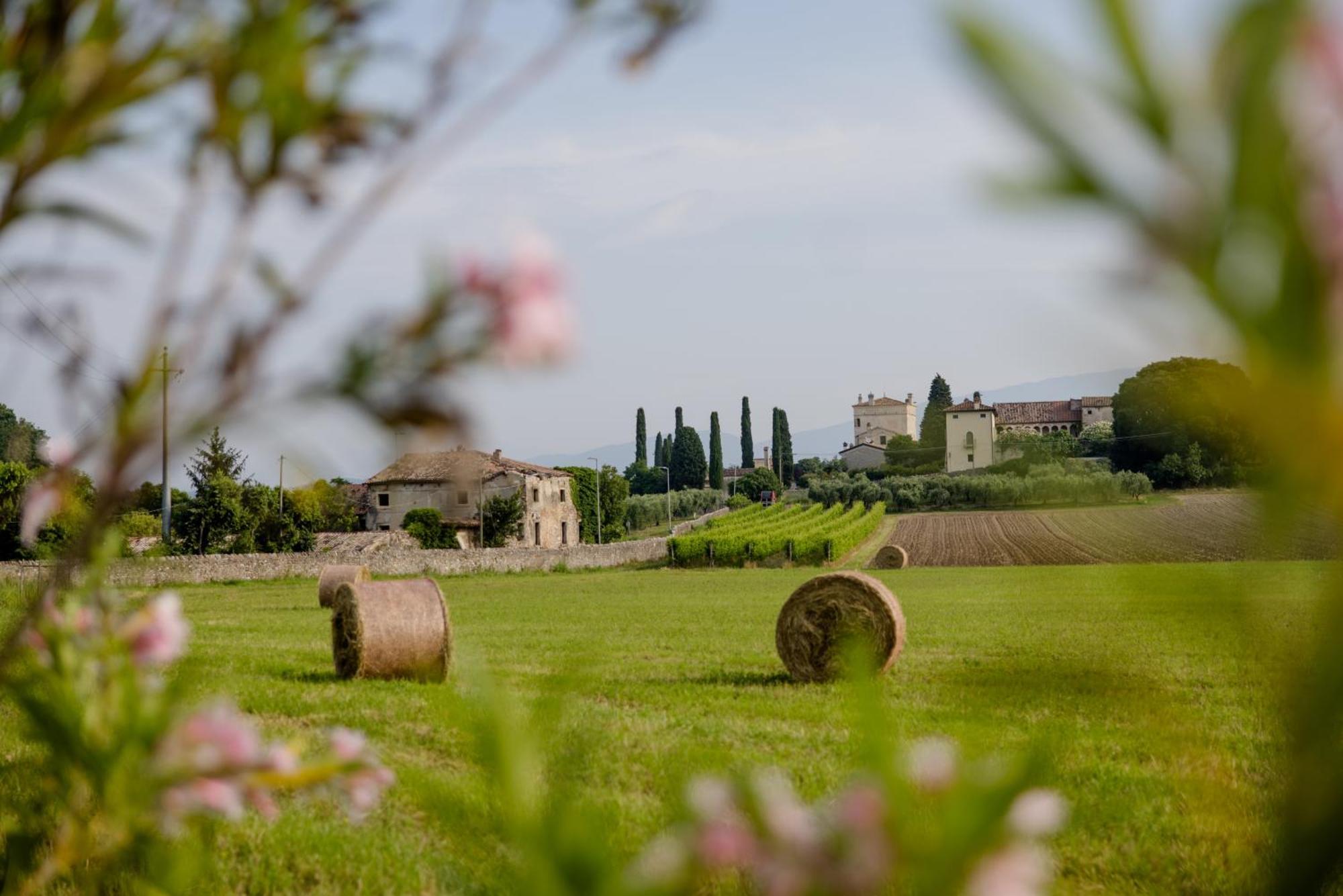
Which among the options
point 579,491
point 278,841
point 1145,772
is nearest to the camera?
point 278,841

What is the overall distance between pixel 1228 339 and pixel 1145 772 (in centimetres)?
637

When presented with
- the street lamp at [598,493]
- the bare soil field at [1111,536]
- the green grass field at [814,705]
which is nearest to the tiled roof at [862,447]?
the bare soil field at [1111,536]

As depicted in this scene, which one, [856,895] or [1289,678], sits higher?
[1289,678]

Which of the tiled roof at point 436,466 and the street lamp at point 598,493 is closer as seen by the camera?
the tiled roof at point 436,466

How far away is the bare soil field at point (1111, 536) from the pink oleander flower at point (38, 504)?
98 cm

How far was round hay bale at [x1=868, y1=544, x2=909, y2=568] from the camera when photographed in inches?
1601

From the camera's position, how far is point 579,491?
64.9 m

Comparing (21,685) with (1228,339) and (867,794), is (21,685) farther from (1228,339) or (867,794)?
(1228,339)

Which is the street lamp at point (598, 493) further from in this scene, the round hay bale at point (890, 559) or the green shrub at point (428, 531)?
the round hay bale at point (890, 559)

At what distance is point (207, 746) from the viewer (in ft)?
3.52

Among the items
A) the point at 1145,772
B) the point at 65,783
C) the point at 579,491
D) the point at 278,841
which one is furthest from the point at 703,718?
the point at 579,491

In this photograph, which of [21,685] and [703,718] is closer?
[21,685]

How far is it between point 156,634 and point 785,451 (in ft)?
359

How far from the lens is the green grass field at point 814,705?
0.59 metres
